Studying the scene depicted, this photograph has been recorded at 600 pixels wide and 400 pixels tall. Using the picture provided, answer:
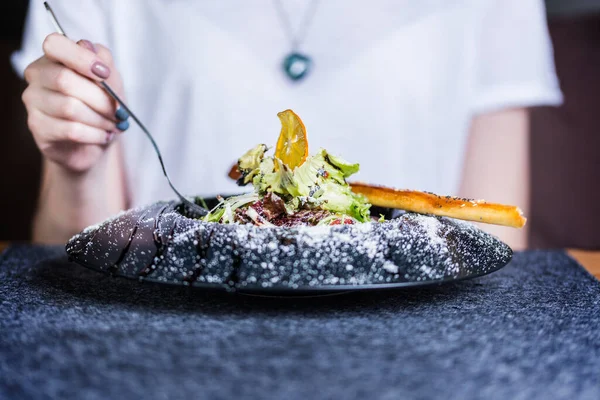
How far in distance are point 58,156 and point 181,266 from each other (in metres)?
0.68

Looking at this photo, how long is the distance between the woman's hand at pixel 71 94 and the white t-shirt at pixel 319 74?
21.5 inches

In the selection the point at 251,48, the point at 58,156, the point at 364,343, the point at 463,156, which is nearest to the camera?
the point at 364,343

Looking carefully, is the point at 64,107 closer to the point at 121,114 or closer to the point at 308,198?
the point at 121,114

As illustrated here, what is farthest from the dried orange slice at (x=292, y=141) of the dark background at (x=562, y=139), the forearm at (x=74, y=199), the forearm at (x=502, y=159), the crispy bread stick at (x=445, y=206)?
the dark background at (x=562, y=139)

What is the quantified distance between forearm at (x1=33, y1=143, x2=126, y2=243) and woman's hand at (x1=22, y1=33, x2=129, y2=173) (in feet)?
1.22

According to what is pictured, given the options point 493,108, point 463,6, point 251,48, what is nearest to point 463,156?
point 493,108

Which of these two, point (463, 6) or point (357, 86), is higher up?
point (463, 6)

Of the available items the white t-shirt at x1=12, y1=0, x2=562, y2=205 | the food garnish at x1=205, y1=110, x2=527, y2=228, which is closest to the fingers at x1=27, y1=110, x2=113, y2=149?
the food garnish at x1=205, y1=110, x2=527, y2=228

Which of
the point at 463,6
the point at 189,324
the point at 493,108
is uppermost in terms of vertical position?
the point at 463,6

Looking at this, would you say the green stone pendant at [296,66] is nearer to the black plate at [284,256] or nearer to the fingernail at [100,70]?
the fingernail at [100,70]

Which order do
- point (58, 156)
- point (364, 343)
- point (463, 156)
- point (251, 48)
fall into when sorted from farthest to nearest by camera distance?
point (463, 156)
point (251, 48)
point (58, 156)
point (364, 343)

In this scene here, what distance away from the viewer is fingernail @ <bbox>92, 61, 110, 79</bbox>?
86 centimetres

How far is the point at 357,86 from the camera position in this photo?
1596mm

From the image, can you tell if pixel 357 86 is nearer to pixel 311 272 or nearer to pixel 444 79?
pixel 444 79
